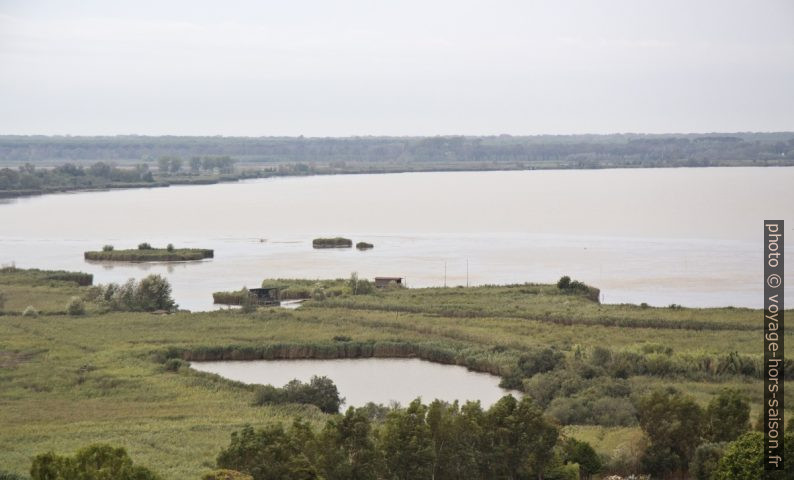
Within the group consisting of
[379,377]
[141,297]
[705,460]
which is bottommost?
[379,377]

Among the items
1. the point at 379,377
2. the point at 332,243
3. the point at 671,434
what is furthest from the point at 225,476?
the point at 332,243

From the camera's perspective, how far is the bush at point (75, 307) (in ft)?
110

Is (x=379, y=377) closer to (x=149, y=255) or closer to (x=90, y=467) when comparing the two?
(x=90, y=467)

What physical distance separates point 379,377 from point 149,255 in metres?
25.7

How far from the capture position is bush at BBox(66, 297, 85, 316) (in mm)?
33469

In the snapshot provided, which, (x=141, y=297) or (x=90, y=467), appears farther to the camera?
(x=141, y=297)

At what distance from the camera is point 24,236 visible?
200 ft

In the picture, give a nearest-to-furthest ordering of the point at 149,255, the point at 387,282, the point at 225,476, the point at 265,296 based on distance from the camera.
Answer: the point at 225,476, the point at 265,296, the point at 387,282, the point at 149,255

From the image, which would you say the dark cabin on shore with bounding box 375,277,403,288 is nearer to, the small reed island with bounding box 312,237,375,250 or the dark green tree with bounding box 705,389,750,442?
the small reed island with bounding box 312,237,375,250

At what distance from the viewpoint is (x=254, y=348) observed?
28.3m

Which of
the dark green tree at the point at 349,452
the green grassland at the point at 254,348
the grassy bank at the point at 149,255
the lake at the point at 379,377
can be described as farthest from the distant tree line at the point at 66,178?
the dark green tree at the point at 349,452

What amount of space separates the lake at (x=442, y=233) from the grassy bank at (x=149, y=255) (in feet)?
2.71

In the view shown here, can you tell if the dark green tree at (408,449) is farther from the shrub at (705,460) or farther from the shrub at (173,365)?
the shrub at (173,365)

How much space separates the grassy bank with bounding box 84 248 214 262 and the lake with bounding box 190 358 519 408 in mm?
22559
